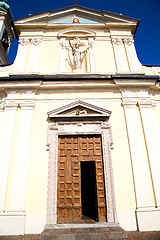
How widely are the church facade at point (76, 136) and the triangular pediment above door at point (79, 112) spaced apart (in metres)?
0.04

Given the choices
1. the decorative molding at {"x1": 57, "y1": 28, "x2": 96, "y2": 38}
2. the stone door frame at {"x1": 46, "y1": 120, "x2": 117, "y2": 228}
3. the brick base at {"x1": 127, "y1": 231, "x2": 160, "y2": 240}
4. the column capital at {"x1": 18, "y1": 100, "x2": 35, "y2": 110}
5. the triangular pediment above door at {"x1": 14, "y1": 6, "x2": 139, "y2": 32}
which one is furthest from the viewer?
the triangular pediment above door at {"x1": 14, "y1": 6, "x2": 139, "y2": 32}

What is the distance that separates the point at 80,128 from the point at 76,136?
36 cm

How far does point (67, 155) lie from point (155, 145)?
3.45m

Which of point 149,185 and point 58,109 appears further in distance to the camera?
point 58,109

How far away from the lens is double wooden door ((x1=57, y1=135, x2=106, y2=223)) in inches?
220

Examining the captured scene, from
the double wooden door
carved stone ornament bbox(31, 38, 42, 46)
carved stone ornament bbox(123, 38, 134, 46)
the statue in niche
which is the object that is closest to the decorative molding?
the statue in niche

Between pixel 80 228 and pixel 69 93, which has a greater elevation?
pixel 69 93

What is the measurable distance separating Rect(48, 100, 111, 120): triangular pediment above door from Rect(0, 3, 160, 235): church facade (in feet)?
0.14

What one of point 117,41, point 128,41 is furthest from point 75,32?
point 128,41

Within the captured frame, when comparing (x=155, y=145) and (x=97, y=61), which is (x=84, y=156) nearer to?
(x=155, y=145)

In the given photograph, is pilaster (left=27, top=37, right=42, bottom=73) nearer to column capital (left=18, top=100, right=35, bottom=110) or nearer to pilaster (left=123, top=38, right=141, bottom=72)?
column capital (left=18, top=100, right=35, bottom=110)

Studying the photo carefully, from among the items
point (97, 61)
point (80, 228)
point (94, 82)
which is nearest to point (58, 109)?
point (94, 82)

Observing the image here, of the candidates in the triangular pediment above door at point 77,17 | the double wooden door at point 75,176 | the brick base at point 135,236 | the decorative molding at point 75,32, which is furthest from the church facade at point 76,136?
the triangular pediment above door at point 77,17

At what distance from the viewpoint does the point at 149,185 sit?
5746 mm
